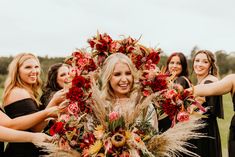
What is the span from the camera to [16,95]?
548 centimetres

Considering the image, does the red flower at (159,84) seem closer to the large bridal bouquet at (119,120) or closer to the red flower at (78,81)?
the large bridal bouquet at (119,120)

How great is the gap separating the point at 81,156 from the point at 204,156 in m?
3.62

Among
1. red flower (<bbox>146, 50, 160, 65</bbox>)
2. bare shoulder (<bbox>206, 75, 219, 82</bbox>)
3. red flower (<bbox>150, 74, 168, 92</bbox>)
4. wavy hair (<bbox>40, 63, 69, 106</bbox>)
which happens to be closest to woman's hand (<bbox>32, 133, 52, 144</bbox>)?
red flower (<bbox>150, 74, 168, 92</bbox>)

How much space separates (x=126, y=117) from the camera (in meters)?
4.04

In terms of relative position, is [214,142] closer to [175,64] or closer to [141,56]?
[175,64]

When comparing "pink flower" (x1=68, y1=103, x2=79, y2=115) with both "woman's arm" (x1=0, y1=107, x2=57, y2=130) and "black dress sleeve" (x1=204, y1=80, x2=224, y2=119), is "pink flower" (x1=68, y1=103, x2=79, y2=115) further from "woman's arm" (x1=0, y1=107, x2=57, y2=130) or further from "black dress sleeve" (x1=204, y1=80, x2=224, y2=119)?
"black dress sleeve" (x1=204, y1=80, x2=224, y2=119)

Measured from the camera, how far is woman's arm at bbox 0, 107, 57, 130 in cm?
519

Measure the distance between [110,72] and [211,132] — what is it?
3020 millimetres

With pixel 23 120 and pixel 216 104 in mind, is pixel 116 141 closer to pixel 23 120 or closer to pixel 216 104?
pixel 23 120

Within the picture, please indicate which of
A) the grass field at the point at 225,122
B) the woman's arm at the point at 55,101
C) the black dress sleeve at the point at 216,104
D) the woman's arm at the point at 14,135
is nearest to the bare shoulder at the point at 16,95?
the woman's arm at the point at 55,101

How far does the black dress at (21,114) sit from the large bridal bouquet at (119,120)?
104 cm

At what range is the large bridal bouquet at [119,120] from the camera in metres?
4.00

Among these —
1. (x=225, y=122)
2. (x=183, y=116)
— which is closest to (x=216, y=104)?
(x=183, y=116)

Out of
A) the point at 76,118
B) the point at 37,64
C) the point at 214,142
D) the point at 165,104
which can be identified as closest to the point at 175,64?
the point at 214,142
